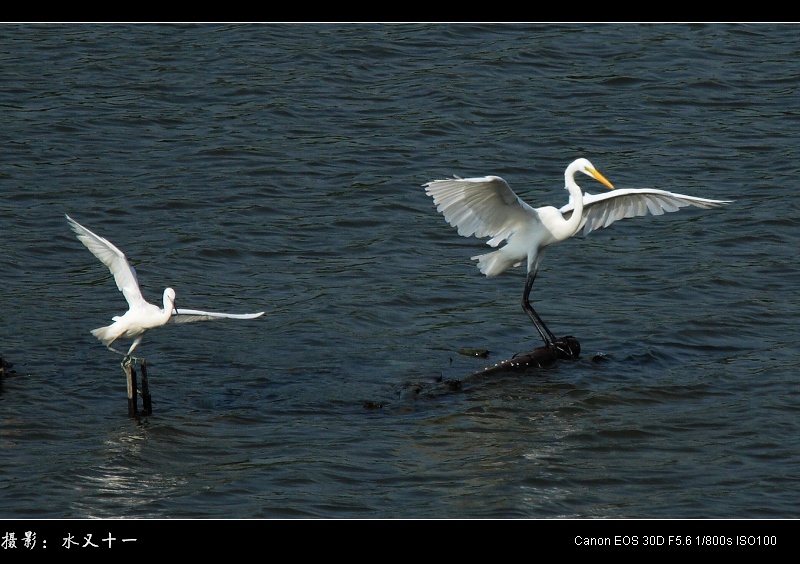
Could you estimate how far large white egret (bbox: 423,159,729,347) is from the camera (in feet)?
31.8

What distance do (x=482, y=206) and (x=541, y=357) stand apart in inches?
50.4

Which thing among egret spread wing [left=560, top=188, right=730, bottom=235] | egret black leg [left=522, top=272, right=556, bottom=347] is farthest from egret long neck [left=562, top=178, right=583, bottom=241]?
egret black leg [left=522, top=272, right=556, bottom=347]

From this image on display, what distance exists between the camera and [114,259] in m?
8.24

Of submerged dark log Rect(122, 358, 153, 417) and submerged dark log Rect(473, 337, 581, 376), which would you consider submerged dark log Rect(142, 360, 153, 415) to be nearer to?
submerged dark log Rect(122, 358, 153, 417)

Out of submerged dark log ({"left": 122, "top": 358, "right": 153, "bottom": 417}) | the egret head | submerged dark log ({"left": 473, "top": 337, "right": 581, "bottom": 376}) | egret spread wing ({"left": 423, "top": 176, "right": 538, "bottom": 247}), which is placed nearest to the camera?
the egret head

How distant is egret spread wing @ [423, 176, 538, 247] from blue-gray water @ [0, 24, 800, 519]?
1.05m

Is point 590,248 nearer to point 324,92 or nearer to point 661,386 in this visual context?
point 661,386

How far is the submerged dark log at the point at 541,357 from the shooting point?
9.56 meters

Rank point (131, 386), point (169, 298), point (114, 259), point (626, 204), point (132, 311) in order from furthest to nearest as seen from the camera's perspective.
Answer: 1. point (626, 204)
2. point (131, 386)
3. point (132, 311)
4. point (114, 259)
5. point (169, 298)

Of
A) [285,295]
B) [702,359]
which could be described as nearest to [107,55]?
[285,295]

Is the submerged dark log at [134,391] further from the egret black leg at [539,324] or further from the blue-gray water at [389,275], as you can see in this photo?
the egret black leg at [539,324]

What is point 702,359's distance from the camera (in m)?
10.3

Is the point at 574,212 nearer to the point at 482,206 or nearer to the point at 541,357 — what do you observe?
the point at 482,206

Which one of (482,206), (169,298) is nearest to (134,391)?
(169,298)
